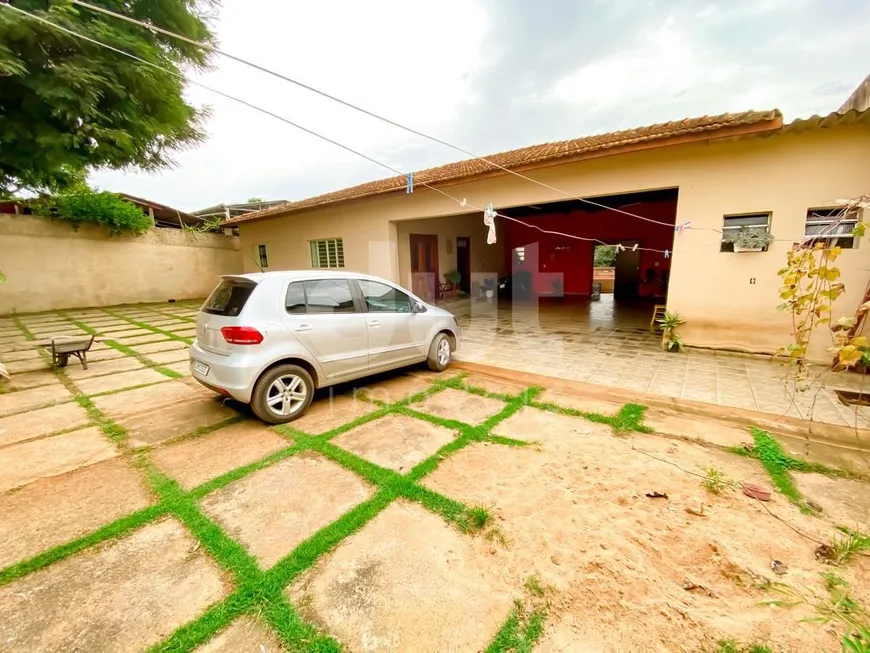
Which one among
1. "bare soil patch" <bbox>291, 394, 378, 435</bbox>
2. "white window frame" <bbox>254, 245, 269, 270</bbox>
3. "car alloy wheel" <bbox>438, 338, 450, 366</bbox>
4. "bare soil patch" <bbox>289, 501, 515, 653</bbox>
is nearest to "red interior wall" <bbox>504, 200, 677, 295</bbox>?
"car alloy wheel" <bbox>438, 338, 450, 366</bbox>

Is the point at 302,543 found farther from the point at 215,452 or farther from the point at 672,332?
the point at 672,332

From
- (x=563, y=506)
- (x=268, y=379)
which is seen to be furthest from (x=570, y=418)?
(x=268, y=379)

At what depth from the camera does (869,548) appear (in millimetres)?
1964

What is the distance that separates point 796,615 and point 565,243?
44.4 feet

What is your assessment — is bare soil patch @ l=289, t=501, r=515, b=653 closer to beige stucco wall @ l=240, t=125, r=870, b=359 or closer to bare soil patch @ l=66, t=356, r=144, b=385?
bare soil patch @ l=66, t=356, r=144, b=385

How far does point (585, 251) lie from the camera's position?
44.4ft

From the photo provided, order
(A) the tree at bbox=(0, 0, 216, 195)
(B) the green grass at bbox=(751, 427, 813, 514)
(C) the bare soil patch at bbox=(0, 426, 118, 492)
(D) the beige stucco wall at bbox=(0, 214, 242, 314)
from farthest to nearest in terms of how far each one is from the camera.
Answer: (D) the beige stucco wall at bbox=(0, 214, 242, 314) < (A) the tree at bbox=(0, 0, 216, 195) < (C) the bare soil patch at bbox=(0, 426, 118, 492) < (B) the green grass at bbox=(751, 427, 813, 514)

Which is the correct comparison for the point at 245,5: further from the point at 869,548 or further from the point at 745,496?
the point at 869,548

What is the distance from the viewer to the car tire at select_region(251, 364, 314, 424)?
3.41 m

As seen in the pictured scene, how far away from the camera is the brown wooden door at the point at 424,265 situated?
37.9ft

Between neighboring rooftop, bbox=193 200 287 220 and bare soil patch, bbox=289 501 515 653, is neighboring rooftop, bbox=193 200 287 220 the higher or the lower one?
the higher one

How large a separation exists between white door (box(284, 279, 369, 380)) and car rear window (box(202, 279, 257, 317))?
0.39 meters

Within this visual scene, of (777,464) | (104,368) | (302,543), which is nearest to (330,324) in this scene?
(302,543)


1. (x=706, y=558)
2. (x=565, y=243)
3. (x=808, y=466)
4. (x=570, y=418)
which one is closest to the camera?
(x=706, y=558)
